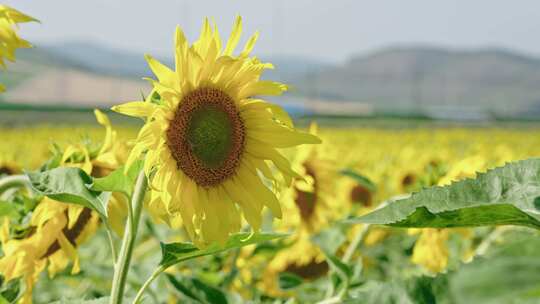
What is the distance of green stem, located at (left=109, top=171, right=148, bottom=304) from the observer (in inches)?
49.7

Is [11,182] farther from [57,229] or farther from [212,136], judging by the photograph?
[212,136]

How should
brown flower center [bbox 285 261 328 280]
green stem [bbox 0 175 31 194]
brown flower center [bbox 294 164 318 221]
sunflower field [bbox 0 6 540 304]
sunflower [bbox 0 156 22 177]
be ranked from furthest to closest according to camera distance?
brown flower center [bbox 285 261 328 280] → brown flower center [bbox 294 164 318 221] → sunflower [bbox 0 156 22 177] → green stem [bbox 0 175 31 194] → sunflower field [bbox 0 6 540 304]

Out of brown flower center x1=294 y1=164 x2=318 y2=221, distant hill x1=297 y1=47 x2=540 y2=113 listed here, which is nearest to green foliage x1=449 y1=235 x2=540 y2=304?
brown flower center x1=294 y1=164 x2=318 y2=221

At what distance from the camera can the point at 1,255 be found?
178cm

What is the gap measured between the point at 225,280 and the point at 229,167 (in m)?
1.11

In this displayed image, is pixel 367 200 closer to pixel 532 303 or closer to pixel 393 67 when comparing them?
pixel 532 303

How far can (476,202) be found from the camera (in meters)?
0.86

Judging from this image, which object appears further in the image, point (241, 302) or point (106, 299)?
point (241, 302)

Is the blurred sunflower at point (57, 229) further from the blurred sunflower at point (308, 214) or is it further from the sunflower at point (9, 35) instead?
the blurred sunflower at point (308, 214)

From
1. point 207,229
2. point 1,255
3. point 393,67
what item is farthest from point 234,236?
point 393,67

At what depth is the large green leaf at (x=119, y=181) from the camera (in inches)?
51.7

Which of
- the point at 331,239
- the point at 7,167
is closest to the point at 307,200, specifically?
the point at 331,239

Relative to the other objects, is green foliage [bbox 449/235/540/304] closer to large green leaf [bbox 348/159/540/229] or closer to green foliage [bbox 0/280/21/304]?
large green leaf [bbox 348/159/540/229]

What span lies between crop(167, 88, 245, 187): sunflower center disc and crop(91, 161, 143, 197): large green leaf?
0.09 m
